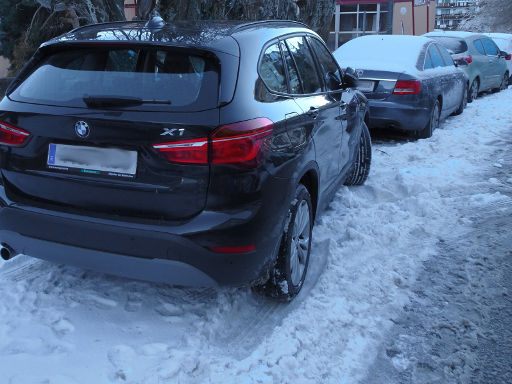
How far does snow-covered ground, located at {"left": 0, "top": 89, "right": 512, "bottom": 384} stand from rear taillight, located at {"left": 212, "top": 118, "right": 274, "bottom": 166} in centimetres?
106

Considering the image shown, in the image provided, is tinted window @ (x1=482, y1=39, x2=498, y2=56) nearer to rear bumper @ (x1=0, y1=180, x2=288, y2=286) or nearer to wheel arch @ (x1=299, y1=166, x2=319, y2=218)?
wheel arch @ (x1=299, y1=166, x2=319, y2=218)

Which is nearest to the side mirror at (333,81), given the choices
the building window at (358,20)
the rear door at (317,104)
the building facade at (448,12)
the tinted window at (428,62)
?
the rear door at (317,104)

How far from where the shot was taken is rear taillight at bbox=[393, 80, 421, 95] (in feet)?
25.1

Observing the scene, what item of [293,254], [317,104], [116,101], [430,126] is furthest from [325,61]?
[430,126]

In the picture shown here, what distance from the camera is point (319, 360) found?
9.30 ft

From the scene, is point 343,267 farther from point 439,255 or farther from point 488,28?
point 488,28

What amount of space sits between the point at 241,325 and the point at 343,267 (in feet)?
3.59

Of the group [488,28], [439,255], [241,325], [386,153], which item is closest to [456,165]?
[386,153]

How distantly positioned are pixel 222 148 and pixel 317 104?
139 centimetres

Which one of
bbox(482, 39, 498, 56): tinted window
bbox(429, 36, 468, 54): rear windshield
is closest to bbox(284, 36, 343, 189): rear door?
bbox(429, 36, 468, 54): rear windshield

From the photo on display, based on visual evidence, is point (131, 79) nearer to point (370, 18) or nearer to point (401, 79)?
point (401, 79)

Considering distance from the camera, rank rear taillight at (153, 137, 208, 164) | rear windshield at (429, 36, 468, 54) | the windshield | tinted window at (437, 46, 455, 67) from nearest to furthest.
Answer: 1. rear taillight at (153, 137, 208, 164)
2. tinted window at (437, 46, 455, 67)
3. rear windshield at (429, 36, 468, 54)
4. the windshield

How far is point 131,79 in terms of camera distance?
2844 millimetres

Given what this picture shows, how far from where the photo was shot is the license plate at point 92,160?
2.69 metres
